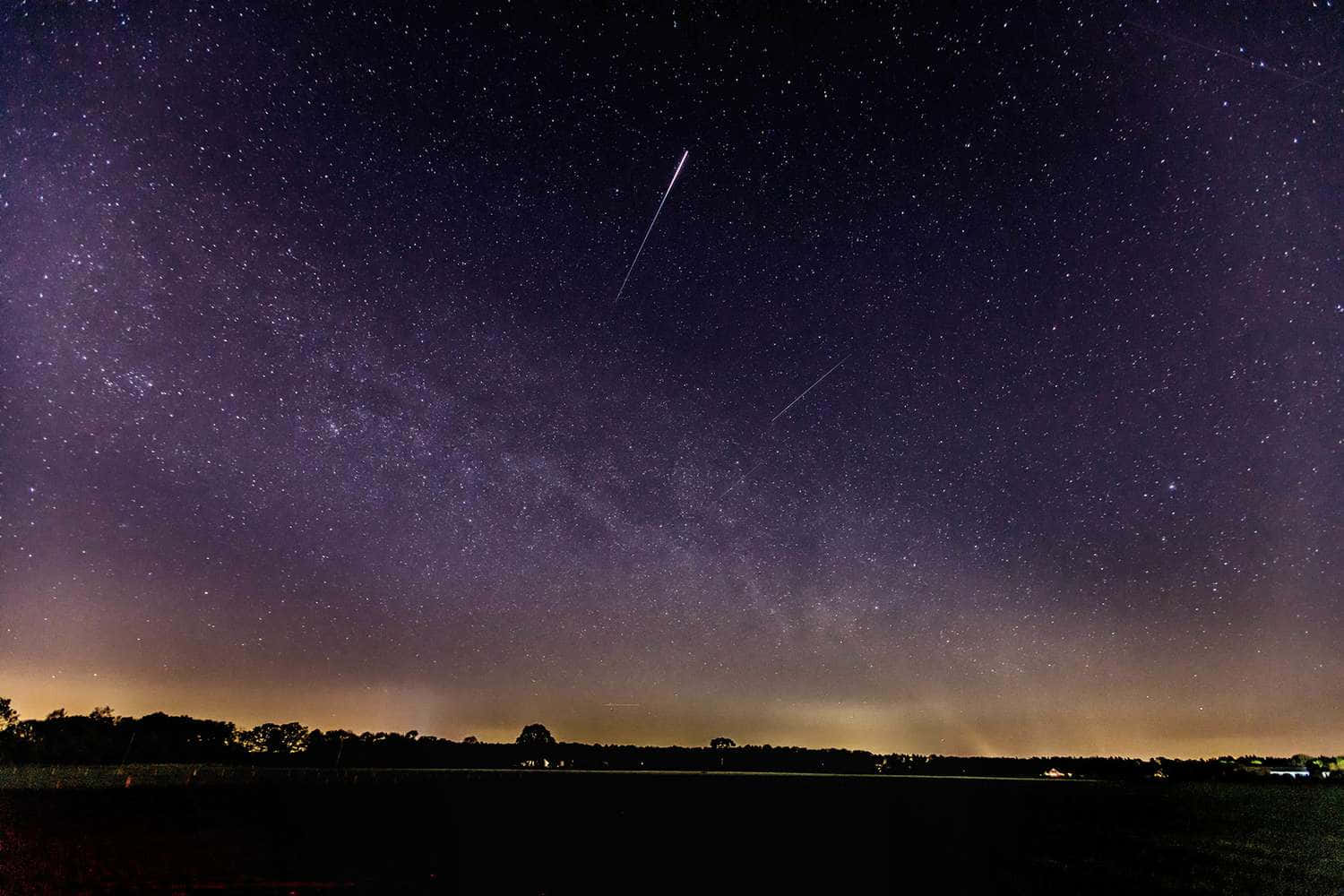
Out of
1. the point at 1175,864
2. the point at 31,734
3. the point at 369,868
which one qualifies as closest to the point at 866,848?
the point at 1175,864

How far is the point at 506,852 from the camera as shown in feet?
94.4

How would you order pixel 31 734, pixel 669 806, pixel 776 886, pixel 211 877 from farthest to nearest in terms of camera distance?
pixel 31 734, pixel 669 806, pixel 776 886, pixel 211 877

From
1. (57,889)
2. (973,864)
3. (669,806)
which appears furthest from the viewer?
(669,806)

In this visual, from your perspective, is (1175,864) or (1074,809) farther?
(1074,809)

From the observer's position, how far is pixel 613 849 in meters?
31.4

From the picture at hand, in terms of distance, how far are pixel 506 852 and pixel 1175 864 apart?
29.2 m

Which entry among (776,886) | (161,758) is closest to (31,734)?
(161,758)

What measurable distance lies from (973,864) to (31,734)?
18355 centimetres

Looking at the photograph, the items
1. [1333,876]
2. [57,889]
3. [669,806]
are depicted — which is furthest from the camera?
[669,806]

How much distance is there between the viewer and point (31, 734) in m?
142

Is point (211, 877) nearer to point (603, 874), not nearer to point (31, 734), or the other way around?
point (603, 874)

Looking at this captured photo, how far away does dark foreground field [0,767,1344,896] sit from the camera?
872 inches

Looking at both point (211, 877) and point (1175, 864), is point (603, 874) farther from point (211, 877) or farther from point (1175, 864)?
point (1175, 864)

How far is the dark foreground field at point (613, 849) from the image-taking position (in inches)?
872
